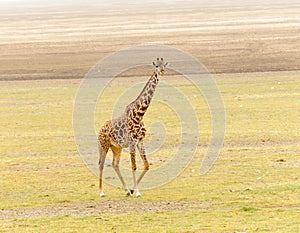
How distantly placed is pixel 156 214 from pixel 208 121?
13.5 m

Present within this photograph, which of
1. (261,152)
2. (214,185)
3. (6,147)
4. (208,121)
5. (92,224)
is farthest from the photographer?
(208,121)

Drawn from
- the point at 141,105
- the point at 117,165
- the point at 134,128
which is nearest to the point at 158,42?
the point at 117,165

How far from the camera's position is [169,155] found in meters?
23.1

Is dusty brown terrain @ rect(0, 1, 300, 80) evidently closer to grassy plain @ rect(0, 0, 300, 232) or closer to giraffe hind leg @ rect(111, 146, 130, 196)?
grassy plain @ rect(0, 0, 300, 232)

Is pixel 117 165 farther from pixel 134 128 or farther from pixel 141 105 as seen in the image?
pixel 141 105

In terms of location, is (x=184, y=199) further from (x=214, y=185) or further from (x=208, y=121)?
(x=208, y=121)

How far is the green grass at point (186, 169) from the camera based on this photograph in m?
15.2

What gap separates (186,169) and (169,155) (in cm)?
217

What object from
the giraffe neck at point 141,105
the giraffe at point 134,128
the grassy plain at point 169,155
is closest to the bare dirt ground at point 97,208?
the grassy plain at point 169,155

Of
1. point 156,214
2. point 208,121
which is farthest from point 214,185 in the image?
point 208,121

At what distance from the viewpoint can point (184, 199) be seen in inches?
673

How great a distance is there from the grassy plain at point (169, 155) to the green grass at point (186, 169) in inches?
1.0

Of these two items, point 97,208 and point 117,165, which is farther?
point 117,165

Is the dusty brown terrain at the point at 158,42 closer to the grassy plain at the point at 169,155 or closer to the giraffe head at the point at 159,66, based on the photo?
the grassy plain at the point at 169,155
